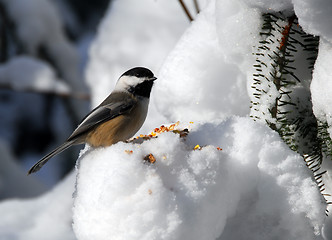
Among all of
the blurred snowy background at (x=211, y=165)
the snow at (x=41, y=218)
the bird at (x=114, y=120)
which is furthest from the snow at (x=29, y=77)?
the bird at (x=114, y=120)

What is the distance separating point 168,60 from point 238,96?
9.7 inches

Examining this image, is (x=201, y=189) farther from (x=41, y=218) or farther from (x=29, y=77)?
(x=29, y=77)

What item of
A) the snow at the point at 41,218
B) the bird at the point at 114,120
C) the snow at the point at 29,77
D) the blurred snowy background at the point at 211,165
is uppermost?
the blurred snowy background at the point at 211,165

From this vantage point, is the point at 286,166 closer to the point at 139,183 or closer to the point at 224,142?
the point at 224,142

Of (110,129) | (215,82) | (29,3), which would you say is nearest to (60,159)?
(29,3)

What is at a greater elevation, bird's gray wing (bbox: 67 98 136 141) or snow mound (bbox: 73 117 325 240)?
snow mound (bbox: 73 117 325 240)

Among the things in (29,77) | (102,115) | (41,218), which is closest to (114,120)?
(102,115)

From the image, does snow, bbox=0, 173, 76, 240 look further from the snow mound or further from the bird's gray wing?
the snow mound

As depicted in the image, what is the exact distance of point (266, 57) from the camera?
47.1 inches

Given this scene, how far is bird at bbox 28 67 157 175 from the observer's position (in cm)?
157

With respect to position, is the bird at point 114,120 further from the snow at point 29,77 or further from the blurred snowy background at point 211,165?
the snow at point 29,77

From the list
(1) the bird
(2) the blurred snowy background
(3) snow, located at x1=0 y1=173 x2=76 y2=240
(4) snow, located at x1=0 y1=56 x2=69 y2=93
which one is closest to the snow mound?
(2) the blurred snowy background

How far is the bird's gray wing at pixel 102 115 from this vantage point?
63.9 inches

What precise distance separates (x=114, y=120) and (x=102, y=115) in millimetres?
50
